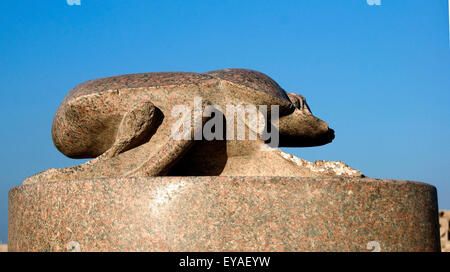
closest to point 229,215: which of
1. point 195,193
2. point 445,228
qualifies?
point 195,193

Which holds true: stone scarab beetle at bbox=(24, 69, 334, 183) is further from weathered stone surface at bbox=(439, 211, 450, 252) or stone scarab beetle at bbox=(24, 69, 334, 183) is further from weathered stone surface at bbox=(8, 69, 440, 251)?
weathered stone surface at bbox=(439, 211, 450, 252)

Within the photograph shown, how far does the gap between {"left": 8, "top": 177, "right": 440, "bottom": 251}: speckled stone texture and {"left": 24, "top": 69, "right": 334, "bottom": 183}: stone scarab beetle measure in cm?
52

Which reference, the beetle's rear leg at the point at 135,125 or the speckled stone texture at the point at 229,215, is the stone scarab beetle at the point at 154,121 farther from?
the speckled stone texture at the point at 229,215

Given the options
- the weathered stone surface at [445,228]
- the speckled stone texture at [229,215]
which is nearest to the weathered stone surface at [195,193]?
the speckled stone texture at [229,215]

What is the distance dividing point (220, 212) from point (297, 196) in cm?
56

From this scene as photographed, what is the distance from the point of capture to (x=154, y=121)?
454 cm

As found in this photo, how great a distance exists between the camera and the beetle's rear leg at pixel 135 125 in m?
4.46

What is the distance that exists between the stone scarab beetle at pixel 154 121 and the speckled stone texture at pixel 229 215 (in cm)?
52

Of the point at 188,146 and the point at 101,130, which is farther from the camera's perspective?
the point at 101,130

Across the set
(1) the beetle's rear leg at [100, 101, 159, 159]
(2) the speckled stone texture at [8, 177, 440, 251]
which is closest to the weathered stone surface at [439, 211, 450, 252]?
(2) the speckled stone texture at [8, 177, 440, 251]

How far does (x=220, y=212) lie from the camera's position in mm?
3553

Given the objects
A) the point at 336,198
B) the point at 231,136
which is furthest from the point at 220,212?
the point at 231,136

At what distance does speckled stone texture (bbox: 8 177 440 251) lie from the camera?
354 cm
